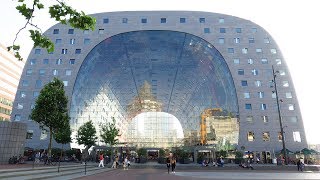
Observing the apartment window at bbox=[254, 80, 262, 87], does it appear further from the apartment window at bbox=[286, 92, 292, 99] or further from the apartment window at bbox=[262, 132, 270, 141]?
the apartment window at bbox=[262, 132, 270, 141]

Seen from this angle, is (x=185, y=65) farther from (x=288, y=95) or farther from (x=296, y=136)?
(x=296, y=136)

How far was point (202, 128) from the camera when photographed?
77.8 meters

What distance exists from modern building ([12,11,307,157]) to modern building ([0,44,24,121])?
3705cm

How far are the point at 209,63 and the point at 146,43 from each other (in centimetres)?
1698

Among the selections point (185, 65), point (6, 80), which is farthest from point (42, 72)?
point (6, 80)

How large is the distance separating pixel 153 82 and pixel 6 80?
2272 inches

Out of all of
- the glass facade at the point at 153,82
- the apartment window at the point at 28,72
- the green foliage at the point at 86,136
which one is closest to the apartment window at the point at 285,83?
the glass facade at the point at 153,82

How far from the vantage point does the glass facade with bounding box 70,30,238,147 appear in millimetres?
63781

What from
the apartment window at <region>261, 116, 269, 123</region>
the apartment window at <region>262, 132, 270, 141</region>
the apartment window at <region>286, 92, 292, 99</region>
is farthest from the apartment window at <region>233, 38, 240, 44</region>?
the apartment window at <region>262, 132, 270, 141</region>

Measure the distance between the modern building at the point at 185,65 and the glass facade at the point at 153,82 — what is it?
0.28m

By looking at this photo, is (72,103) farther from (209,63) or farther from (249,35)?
(249,35)

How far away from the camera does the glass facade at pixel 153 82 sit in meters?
63.8

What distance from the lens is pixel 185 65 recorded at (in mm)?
70750

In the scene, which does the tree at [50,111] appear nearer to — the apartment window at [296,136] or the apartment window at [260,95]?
the apartment window at [260,95]
